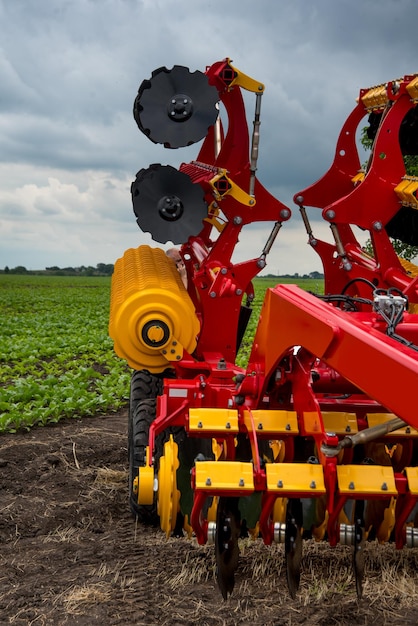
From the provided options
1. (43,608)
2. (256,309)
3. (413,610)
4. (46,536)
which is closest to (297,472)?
(413,610)

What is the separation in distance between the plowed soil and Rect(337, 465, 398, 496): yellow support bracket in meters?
0.96

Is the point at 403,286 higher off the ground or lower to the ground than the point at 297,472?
higher

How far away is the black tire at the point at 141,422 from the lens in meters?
5.42

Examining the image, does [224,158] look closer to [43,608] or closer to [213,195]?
[213,195]

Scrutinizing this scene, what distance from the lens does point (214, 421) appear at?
4.10m

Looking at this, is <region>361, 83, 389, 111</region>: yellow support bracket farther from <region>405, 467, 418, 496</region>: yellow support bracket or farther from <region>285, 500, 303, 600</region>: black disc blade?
<region>285, 500, 303, 600</region>: black disc blade

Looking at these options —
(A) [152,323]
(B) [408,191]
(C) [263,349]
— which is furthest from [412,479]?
(B) [408,191]

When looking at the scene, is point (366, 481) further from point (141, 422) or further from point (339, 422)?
point (141, 422)

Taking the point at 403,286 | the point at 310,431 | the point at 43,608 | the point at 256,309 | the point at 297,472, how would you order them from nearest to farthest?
the point at 297,472 < the point at 310,431 < the point at 43,608 < the point at 403,286 < the point at 256,309

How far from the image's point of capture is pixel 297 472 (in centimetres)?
353

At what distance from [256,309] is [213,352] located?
18.5 m

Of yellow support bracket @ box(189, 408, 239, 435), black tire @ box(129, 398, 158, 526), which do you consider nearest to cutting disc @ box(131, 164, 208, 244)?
black tire @ box(129, 398, 158, 526)

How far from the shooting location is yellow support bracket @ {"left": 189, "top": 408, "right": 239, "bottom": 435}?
4.04 metres

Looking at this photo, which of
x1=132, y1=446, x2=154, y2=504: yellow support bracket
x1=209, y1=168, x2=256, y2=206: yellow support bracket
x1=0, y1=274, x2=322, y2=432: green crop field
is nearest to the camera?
x1=132, y1=446, x2=154, y2=504: yellow support bracket
